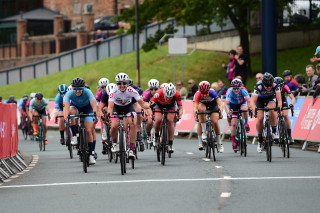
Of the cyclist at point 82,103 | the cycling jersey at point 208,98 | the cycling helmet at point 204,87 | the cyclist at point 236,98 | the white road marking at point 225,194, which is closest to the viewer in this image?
the white road marking at point 225,194

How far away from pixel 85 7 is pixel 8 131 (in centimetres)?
7401

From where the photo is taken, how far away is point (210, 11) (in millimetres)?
40688

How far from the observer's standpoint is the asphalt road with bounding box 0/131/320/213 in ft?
37.6

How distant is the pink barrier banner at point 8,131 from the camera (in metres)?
17.9

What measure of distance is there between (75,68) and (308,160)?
45.2 m

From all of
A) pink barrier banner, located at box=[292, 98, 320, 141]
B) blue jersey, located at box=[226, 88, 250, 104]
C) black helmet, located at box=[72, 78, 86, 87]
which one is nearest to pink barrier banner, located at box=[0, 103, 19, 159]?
black helmet, located at box=[72, 78, 86, 87]

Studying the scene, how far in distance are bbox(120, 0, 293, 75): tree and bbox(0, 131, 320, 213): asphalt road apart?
65.3ft

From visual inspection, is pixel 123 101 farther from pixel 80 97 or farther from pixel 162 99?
pixel 162 99

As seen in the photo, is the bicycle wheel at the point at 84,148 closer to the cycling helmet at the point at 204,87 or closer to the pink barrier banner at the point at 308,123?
the cycling helmet at the point at 204,87

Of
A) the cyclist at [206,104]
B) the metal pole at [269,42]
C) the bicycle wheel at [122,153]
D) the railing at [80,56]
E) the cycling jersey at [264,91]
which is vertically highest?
the railing at [80,56]

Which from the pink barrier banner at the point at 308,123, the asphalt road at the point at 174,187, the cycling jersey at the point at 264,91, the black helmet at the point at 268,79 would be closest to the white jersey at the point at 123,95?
the asphalt road at the point at 174,187

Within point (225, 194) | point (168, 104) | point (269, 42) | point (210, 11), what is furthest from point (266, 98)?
point (210, 11)

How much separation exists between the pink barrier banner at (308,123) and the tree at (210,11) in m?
16.1

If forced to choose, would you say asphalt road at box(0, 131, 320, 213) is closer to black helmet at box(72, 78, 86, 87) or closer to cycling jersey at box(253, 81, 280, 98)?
cycling jersey at box(253, 81, 280, 98)
